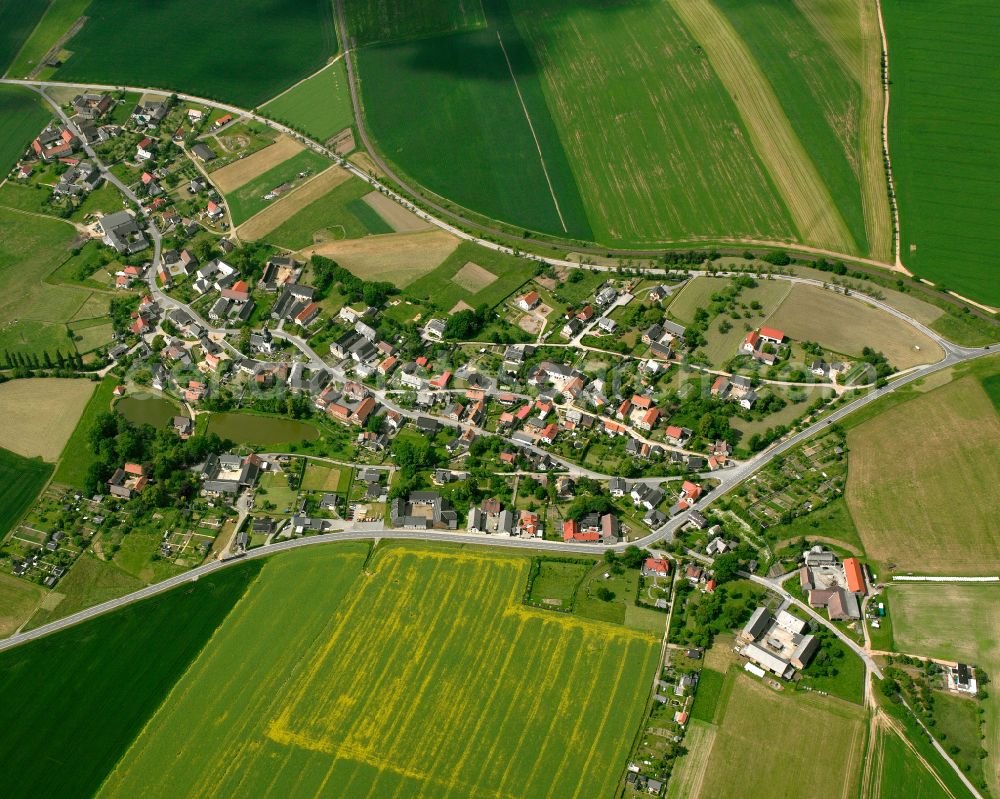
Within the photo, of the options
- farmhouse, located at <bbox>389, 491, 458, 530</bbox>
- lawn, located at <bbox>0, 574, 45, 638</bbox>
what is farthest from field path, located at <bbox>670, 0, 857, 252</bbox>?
lawn, located at <bbox>0, 574, 45, 638</bbox>

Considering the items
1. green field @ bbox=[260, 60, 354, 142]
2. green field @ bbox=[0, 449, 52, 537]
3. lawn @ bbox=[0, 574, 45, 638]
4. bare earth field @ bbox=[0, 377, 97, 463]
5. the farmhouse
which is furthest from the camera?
green field @ bbox=[260, 60, 354, 142]

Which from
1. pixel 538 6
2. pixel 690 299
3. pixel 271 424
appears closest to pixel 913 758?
pixel 690 299

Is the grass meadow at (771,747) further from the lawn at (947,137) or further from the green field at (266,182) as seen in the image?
the green field at (266,182)

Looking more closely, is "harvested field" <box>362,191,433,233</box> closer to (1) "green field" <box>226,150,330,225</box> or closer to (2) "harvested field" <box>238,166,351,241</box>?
(2) "harvested field" <box>238,166,351,241</box>

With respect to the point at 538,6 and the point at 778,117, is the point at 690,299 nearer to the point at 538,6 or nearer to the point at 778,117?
the point at 778,117

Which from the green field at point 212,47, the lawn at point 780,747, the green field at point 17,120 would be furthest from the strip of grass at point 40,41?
the lawn at point 780,747

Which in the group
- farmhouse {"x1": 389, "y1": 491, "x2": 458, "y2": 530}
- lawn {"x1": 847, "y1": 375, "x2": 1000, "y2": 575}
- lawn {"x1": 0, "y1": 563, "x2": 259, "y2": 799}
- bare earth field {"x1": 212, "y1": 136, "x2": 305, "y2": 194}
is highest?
bare earth field {"x1": 212, "y1": 136, "x2": 305, "y2": 194}

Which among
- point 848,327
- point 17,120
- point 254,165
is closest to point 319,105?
point 254,165
